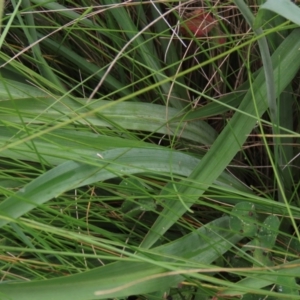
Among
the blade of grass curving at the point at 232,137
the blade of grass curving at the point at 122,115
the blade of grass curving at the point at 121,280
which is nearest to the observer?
the blade of grass curving at the point at 121,280

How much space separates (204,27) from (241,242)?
33 cm

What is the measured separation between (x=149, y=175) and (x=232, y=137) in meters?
0.12

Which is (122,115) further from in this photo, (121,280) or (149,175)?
(121,280)

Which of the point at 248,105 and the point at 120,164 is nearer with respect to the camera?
the point at 120,164

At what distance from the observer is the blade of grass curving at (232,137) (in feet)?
2.22

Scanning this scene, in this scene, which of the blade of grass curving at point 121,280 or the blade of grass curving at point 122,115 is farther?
the blade of grass curving at point 122,115

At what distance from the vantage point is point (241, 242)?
0.76m

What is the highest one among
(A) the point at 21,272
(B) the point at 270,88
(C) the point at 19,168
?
(B) the point at 270,88

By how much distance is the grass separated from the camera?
56 cm

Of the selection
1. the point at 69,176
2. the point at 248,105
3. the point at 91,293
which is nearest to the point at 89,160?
the point at 69,176

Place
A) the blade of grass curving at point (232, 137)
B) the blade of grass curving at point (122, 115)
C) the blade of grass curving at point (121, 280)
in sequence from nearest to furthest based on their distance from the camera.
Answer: the blade of grass curving at point (121, 280) → the blade of grass curving at point (232, 137) → the blade of grass curving at point (122, 115)

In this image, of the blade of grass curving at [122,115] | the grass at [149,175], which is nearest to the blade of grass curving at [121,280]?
the grass at [149,175]

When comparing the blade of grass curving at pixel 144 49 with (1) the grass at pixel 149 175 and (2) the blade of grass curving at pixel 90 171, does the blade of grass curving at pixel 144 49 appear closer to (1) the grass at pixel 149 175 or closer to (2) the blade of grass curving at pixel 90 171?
(1) the grass at pixel 149 175

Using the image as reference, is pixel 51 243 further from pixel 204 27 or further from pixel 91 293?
pixel 204 27
